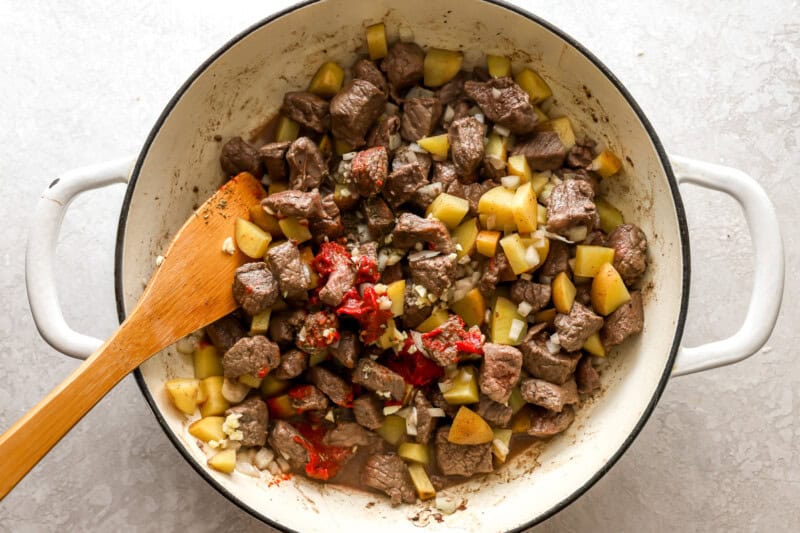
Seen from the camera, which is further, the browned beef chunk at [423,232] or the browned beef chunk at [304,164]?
the browned beef chunk at [304,164]

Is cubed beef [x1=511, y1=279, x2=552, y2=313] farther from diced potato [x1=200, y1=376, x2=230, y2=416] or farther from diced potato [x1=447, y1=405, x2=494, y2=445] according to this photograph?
diced potato [x1=200, y1=376, x2=230, y2=416]

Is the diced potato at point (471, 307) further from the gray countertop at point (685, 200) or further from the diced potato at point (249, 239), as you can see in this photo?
the gray countertop at point (685, 200)

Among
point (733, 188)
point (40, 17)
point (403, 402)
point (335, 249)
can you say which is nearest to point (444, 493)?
point (403, 402)

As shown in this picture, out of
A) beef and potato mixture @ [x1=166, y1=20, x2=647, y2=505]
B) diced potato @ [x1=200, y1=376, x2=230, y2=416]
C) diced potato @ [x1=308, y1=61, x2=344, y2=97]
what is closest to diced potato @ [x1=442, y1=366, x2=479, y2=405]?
beef and potato mixture @ [x1=166, y1=20, x2=647, y2=505]

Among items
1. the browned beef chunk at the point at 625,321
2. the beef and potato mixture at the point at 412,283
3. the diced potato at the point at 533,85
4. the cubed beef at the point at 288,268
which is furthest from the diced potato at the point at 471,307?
the diced potato at the point at 533,85

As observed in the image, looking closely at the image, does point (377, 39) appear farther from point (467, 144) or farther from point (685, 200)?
point (685, 200)

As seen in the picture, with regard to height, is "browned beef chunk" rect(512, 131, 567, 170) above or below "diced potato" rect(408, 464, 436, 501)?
above
